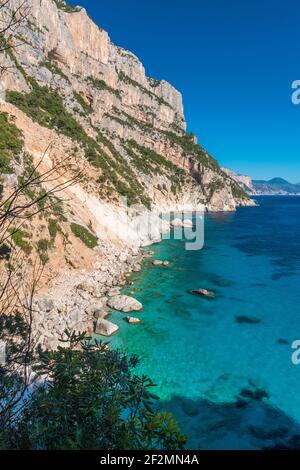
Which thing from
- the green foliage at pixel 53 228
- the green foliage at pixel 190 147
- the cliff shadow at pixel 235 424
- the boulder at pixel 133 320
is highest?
the green foliage at pixel 190 147

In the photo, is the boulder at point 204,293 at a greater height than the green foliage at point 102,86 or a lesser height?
lesser

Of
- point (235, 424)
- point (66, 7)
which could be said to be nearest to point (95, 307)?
point (235, 424)

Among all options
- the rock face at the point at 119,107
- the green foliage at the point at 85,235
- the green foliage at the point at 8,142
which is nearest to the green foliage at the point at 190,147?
the rock face at the point at 119,107

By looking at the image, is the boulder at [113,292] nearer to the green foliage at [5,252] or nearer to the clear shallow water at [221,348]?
the clear shallow water at [221,348]

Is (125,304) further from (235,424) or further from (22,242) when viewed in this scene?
(235,424)

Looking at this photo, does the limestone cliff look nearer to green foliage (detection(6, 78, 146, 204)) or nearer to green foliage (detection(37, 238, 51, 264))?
green foliage (detection(37, 238, 51, 264))

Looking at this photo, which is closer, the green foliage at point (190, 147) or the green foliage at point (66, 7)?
the green foliage at point (66, 7)
